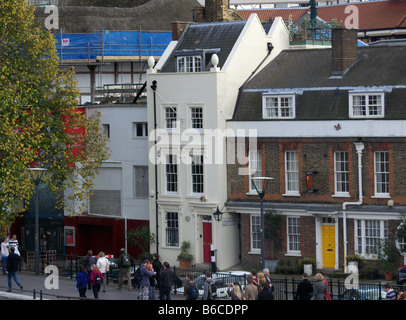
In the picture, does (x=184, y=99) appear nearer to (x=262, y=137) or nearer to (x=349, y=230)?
(x=262, y=137)

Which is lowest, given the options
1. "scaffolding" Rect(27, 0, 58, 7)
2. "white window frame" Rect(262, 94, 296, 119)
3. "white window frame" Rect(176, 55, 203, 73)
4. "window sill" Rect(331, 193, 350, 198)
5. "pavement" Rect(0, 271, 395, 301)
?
"pavement" Rect(0, 271, 395, 301)

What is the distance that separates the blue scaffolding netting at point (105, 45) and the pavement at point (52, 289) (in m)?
20.8

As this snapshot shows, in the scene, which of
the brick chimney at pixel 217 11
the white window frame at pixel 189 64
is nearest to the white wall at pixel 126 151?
the white window frame at pixel 189 64

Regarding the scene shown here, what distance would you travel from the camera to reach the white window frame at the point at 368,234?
47.5 metres

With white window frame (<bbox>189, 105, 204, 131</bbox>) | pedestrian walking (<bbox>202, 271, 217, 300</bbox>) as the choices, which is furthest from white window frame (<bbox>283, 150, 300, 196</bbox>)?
pedestrian walking (<bbox>202, 271, 217, 300</bbox>)

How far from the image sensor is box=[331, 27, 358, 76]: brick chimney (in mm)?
50656

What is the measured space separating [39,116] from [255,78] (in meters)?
10.9

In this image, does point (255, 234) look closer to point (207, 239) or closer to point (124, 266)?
point (207, 239)

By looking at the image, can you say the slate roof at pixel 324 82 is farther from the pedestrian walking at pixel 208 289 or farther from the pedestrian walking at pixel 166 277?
the pedestrian walking at pixel 208 289

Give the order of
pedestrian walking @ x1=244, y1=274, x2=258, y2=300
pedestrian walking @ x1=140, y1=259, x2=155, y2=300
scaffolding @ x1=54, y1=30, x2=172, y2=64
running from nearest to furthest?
pedestrian walking @ x1=244, y1=274, x2=258, y2=300 < pedestrian walking @ x1=140, y1=259, x2=155, y2=300 < scaffolding @ x1=54, y1=30, x2=172, y2=64

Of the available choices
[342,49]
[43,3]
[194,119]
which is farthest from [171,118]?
[43,3]

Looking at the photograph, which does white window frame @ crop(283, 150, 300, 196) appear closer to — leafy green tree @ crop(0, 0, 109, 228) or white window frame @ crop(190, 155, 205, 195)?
white window frame @ crop(190, 155, 205, 195)

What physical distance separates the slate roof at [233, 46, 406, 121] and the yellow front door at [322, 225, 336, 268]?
5166mm

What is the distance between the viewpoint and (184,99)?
172 ft
